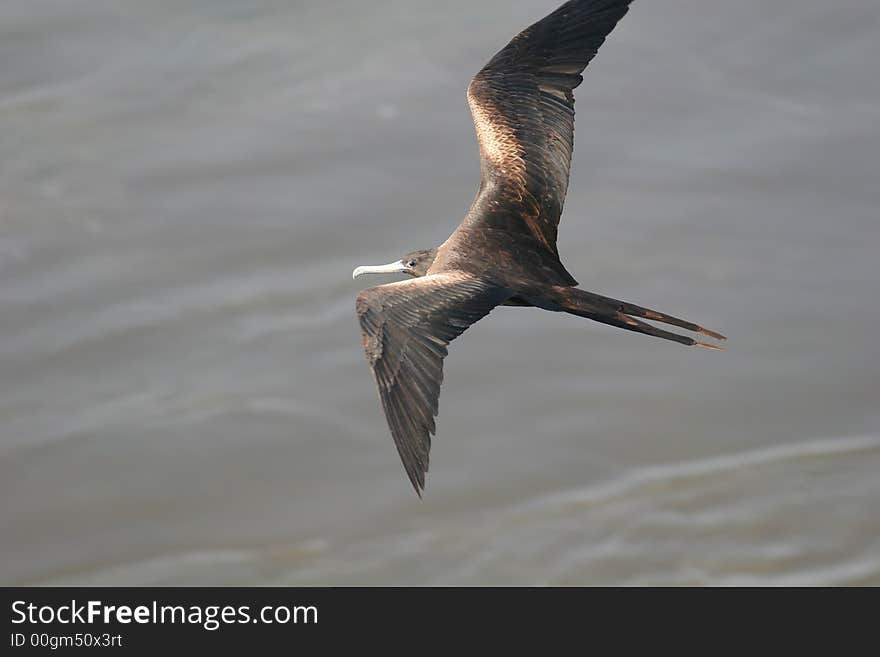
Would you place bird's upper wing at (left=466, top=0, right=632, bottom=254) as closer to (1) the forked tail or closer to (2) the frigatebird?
(2) the frigatebird

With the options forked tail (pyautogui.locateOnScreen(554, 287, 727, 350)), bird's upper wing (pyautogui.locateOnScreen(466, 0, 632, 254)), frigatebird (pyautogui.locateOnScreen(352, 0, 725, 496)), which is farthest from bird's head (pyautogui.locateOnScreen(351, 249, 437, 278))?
forked tail (pyautogui.locateOnScreen(554, 287, 727, 350))

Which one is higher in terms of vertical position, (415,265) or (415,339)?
(415,265)

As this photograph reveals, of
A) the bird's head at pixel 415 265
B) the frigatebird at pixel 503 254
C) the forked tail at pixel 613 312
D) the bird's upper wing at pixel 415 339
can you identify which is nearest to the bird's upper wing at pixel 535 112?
the frigatebird at pixel 503 254

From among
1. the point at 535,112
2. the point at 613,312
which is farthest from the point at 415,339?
the point at 535,112

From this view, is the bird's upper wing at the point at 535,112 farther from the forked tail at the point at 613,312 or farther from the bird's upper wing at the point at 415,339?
the bird's upper wing at the point at 415,339

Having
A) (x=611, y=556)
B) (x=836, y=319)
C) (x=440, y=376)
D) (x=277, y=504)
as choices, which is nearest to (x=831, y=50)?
(x=836, y=319)

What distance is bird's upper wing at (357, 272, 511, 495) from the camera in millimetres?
9602

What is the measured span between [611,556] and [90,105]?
10.8 meters

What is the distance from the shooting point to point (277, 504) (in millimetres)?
19828

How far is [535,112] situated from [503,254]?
4.02ft

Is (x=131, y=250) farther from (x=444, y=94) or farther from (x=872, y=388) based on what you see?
(x=872, y=388)

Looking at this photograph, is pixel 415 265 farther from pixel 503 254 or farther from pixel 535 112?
pixel 535 112

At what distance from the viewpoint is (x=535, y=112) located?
11.7m

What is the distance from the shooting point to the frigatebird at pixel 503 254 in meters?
9.88
